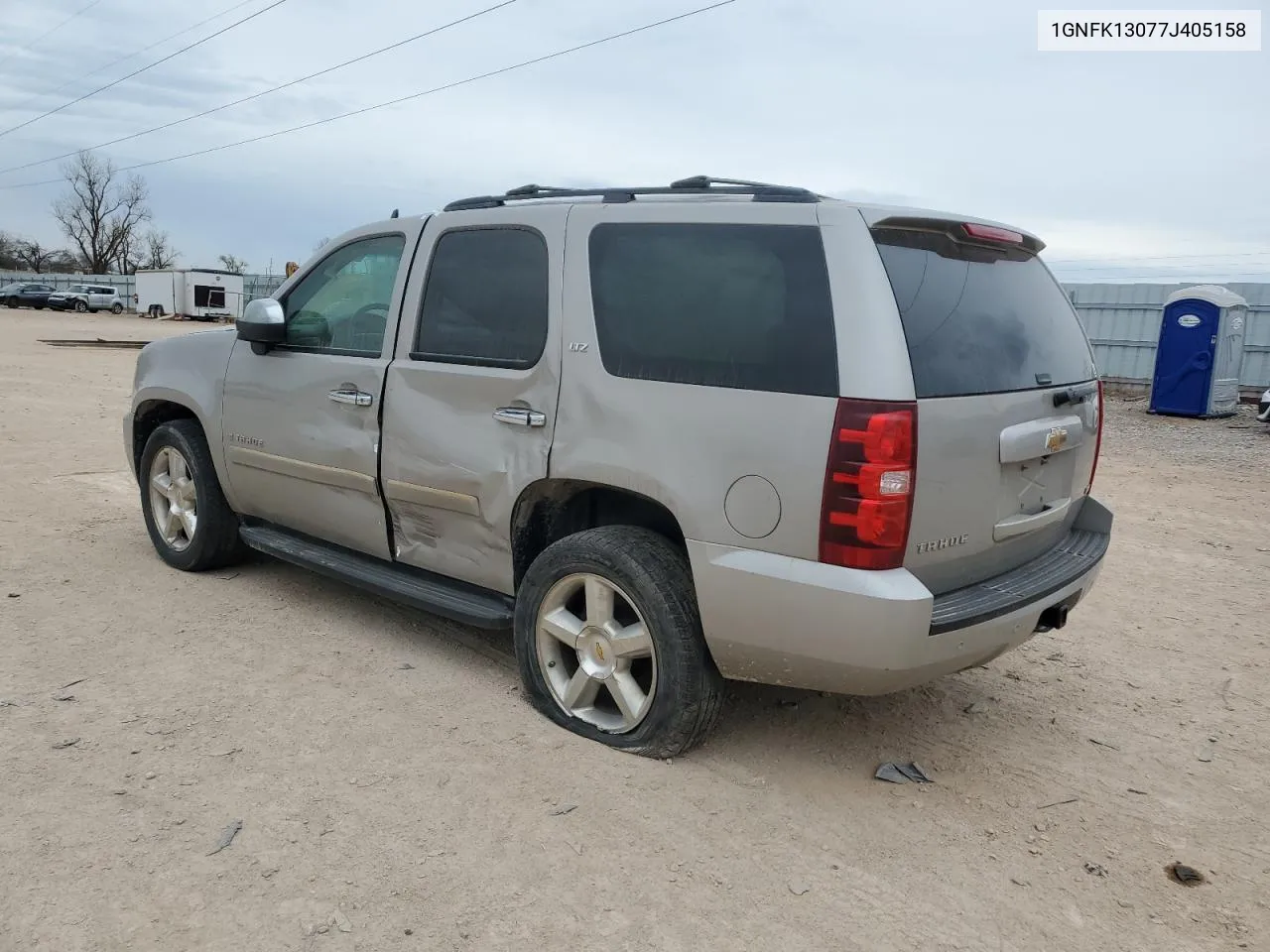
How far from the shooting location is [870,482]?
9.18ft

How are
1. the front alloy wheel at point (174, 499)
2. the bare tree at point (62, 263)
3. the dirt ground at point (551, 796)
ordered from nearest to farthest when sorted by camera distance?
the dirt ground at point (551, 796), the front alloy wheel at point (174, 499), the bare tree at point (62, 263)

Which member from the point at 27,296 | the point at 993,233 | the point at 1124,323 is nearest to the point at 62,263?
the point at 27,296

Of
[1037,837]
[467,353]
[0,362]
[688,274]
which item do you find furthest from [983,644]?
[0,362]

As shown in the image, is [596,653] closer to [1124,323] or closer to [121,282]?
[1124,323]

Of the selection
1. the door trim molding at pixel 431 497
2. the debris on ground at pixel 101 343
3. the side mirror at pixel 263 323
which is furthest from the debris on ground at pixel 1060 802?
the debris on ground at pixel 101 343

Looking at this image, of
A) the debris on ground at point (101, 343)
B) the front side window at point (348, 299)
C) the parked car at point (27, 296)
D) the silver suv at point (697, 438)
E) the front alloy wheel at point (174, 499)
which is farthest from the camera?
the parked car at point (27, 296)

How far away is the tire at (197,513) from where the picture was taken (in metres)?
5.07

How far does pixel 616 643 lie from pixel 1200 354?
1499cm

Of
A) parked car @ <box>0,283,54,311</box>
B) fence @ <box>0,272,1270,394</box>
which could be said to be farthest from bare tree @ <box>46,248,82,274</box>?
fence @ <box>0,272,1270,394</box>

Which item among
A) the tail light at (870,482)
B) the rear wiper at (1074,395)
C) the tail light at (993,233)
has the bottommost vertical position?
the tail light at (870,482)

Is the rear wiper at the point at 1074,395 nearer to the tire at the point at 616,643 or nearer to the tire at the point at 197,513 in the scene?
the tire at the point at 616,643

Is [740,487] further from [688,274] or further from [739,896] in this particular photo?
[739,896]

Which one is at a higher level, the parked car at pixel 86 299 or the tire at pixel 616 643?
the parked car at pixel 86 299

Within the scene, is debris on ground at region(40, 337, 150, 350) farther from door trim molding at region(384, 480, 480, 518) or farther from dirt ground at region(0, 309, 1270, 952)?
door trim molding at region(384, 480, 480, 518)
